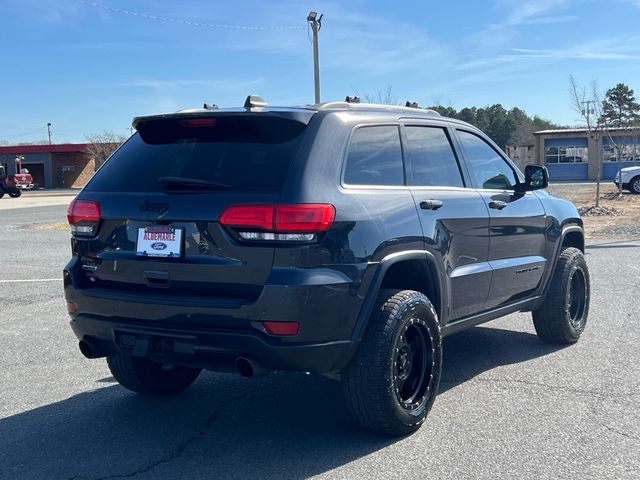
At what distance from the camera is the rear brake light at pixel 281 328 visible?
12.1 feet

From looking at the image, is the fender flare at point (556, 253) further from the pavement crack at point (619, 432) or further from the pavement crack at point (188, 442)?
the pavement crack at point (188, 442)

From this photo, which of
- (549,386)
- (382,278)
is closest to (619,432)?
(549,386)

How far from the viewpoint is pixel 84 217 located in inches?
171

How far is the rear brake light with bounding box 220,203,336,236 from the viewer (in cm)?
370

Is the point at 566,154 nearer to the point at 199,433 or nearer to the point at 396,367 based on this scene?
the point at 396,367

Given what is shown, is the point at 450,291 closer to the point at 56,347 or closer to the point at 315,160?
the point at 315,160

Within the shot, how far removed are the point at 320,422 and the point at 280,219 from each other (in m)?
1.50

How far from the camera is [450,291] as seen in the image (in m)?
4.73

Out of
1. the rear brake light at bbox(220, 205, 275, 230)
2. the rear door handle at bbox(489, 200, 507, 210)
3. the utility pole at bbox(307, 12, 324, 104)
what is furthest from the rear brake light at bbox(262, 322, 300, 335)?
the utility pole at bbox(307, 12, 324, 104)

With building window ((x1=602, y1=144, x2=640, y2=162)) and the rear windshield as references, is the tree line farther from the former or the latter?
the rear windshield

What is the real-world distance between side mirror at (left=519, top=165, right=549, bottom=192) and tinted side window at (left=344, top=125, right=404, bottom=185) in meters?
1.60

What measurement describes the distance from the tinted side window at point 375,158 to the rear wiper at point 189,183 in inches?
27.6

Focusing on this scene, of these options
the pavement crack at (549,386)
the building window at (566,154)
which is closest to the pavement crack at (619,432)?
the pavement crack at (549,386)

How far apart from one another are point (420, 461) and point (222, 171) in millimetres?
1861
